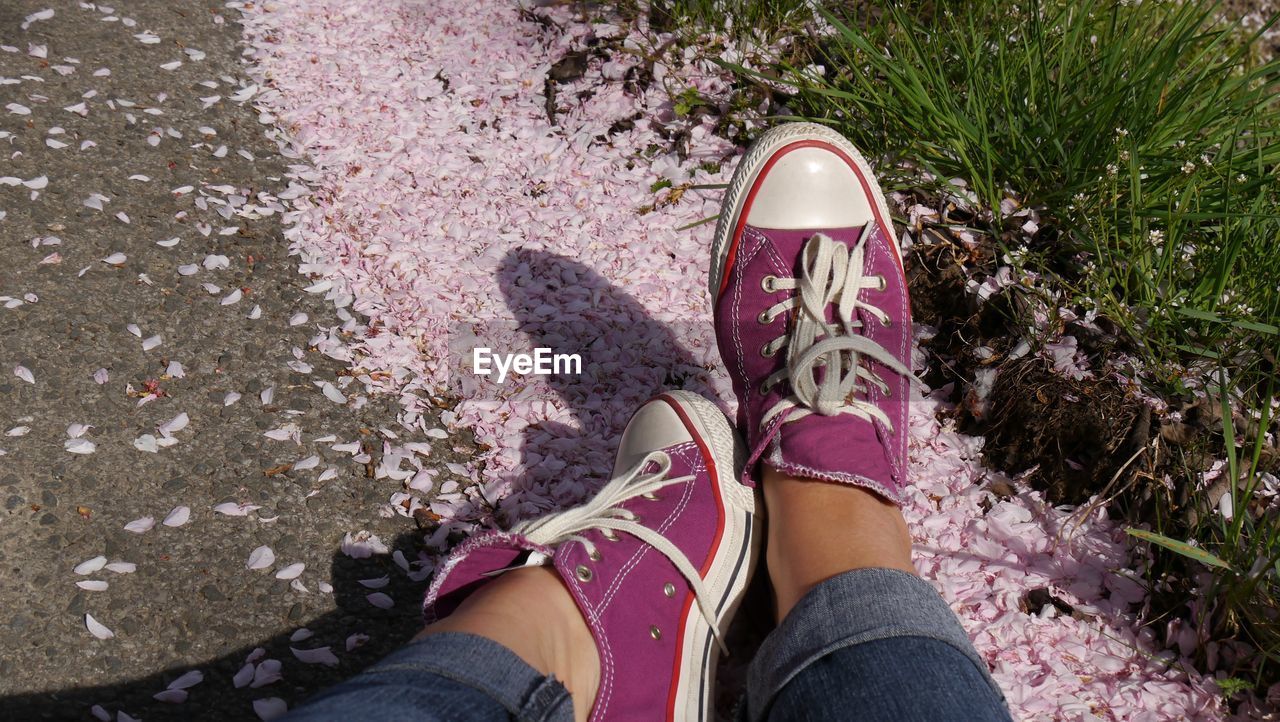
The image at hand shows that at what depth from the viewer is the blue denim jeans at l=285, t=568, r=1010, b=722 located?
42.9 inches

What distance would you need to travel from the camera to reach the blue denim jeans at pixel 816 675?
1.09 metres

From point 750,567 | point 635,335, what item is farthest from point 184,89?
point 750,567

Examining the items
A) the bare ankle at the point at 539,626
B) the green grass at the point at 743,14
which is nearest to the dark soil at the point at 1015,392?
the green grass at the point at 743,14

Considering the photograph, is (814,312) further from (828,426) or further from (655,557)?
(655,557)

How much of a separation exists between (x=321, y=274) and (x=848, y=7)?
201 centimetres

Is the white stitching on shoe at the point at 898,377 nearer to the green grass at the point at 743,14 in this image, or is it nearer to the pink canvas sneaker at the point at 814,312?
the pink canvas sneaker at the point at 814,312

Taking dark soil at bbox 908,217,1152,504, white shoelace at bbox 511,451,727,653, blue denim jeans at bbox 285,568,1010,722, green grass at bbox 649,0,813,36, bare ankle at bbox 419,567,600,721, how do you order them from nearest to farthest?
blue denim jeans at bbox 285,568,1010,722, bare ankle at bbox 419,567,600,721, white shoelace at bbox 511,451,727,653, dark soil at bbox 908,217,1152,504, green grass at bbox 649,0,813,36

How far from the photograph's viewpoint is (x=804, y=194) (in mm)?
2211

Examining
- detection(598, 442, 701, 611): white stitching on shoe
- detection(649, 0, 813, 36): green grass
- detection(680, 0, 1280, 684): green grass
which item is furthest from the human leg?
detection(649, 0, 813, 36): green grass

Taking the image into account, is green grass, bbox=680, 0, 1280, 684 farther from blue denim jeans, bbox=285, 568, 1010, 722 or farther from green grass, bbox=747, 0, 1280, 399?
blue denim jeans, bbox=285, 568, 1010, 722

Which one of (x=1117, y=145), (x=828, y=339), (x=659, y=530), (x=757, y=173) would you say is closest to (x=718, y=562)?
(x=659, y=530)

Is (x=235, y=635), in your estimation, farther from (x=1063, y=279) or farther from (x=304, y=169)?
(x=1063, y=279)

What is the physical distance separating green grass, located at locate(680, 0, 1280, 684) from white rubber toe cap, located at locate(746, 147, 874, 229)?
405 millimetres

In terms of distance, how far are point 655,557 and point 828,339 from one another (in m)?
0.63
